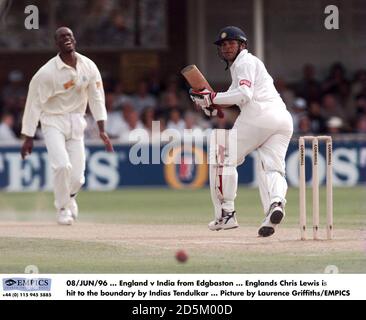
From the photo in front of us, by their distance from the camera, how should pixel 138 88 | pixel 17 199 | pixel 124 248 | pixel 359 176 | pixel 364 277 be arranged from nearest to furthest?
pixel 364 277, pixel 124 248, pixel 17 199, pixel 359 176, pixel 138 88

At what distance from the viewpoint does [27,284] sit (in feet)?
23.7

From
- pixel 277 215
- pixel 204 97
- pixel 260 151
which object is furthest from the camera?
pixel 260 151

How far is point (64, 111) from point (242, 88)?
2221mm

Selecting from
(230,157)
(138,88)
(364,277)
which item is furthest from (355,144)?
(364,277)

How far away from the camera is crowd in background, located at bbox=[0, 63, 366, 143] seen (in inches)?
641

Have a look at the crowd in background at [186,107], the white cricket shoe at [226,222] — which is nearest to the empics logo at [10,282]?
the white cricket shoe at [226,222]

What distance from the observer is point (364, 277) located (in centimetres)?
720

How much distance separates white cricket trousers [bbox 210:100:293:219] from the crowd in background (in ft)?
21.2

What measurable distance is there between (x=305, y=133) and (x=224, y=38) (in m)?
7.03

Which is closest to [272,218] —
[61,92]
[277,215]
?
[277,215]

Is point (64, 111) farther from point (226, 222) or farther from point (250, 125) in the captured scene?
point (250, 125)

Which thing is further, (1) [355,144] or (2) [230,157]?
(1) [355,144]

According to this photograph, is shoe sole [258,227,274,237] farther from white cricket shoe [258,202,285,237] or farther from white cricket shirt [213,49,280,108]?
white cricket shirt [213,49,280,108]

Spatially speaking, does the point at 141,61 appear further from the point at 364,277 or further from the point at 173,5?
the point at 364,277
